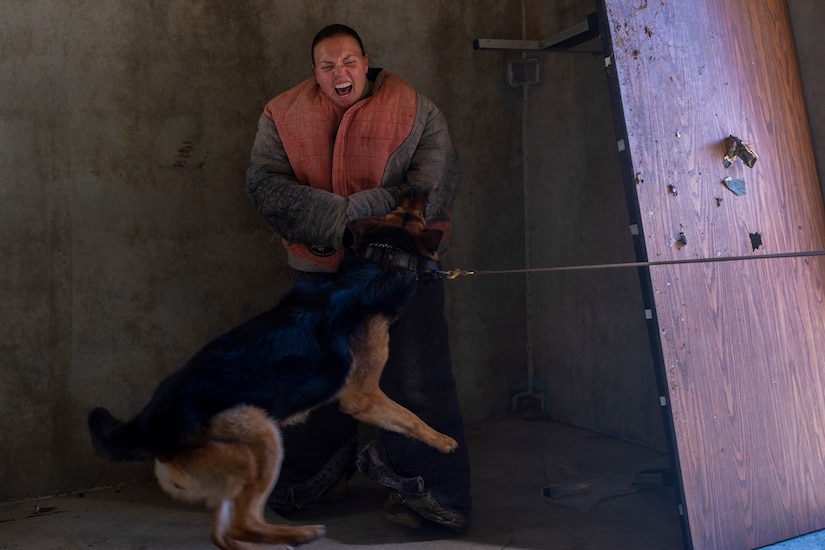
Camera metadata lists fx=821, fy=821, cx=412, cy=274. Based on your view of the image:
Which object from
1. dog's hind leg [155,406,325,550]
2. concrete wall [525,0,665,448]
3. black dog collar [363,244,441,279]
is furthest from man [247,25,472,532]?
concrete wall [525,0,665,448]

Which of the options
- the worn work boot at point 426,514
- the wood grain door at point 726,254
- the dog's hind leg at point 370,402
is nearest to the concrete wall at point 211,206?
the wood grain door at point 726,254

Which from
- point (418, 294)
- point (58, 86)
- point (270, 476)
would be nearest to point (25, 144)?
point (58, 86)

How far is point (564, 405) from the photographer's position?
5070 millimetres

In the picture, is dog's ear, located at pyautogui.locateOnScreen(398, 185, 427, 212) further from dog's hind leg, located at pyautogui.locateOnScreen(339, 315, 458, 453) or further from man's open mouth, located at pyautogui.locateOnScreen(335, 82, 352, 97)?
man's open mouth, located at pyautogui.locateOnScreen(335, 82, 352, 97)

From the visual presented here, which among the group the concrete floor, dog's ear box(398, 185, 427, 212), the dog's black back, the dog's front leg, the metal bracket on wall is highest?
the metal bracket on wall

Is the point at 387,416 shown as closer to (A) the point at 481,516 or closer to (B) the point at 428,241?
(B) the point at 428,241

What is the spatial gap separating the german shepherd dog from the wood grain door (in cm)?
94

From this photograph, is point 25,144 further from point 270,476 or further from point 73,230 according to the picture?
point 270,476

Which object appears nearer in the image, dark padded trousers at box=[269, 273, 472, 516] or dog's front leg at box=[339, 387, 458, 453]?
dog's front leg at box=[339, 387, 458, 453]

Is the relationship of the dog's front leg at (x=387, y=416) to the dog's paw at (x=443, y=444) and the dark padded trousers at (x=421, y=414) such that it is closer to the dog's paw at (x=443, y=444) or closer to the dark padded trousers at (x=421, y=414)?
the dog's paw at (x=443, y=444)

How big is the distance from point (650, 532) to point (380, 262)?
5.39ft

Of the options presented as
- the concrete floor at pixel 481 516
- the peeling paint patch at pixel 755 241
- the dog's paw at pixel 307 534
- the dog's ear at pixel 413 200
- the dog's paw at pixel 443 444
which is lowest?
the concrete floor at pixel 481 516

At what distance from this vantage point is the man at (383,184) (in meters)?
3.37

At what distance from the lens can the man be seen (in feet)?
11.0
